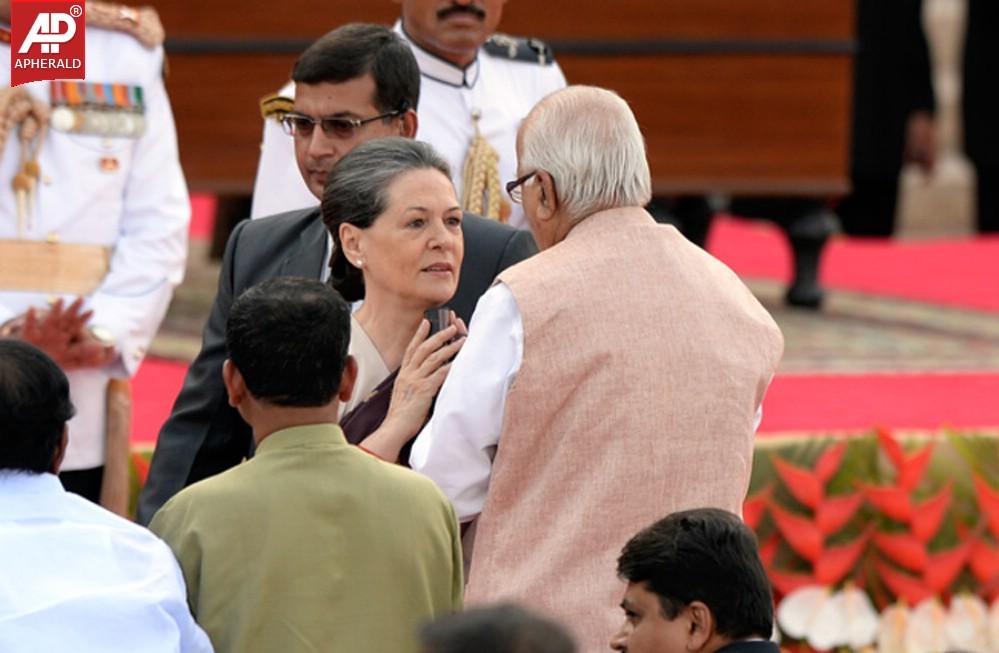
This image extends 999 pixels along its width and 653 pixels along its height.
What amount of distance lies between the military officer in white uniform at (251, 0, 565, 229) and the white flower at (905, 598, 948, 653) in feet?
4.01

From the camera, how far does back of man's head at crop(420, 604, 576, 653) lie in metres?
1.48

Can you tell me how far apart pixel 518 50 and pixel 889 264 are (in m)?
4.60

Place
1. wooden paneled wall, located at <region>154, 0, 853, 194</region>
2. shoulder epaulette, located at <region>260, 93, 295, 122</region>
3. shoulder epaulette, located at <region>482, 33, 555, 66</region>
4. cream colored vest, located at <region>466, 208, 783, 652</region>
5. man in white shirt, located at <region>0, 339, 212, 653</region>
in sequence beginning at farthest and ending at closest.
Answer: wooden paneled wall, located at <region>154, 0, 853, 194</region> → shoulder epaulette, located at <region>482, 33, 555, 66</region> → shoulder epaulette, located at <region>260, 93, 295, 122</region> → cream colored vest, located at <region>466, 208, 783, 652</region> → man in white shirt, located at <region>0, 339, 212, 653</region>

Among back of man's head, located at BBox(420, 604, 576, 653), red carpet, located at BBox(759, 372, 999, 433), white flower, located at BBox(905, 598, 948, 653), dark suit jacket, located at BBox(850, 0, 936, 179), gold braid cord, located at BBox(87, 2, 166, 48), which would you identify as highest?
gold braid cord, located at BBox(87, 2, 166, 48)

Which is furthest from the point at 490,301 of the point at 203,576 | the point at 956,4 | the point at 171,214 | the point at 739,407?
the point at 956,4

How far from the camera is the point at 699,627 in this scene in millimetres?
2322

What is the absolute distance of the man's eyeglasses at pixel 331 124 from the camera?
3.15 meters

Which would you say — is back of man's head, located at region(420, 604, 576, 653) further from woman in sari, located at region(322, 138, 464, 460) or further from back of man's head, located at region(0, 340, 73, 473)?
woman in sari, located at region(322, 138, 464, 460)

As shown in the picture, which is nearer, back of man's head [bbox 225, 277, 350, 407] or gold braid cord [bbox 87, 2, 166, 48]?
back of man's head [bbox 225, 277, 350, 407]

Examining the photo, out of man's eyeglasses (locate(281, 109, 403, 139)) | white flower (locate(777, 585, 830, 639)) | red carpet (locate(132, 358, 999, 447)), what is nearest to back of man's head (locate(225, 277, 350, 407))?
man's eyeglasses (locate(281, 109, 403, 139))

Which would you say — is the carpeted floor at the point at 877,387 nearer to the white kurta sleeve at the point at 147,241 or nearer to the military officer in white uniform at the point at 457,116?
the white kurta sleeve at the point at 147,241

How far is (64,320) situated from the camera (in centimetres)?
368

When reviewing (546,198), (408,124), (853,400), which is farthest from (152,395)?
(546,198)

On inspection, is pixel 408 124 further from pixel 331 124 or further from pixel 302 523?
pixel 302 523
